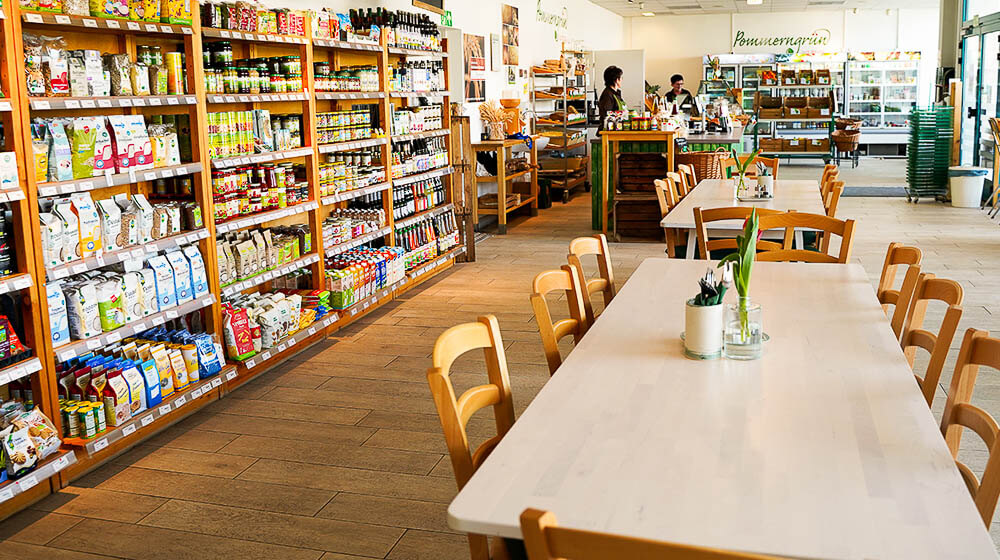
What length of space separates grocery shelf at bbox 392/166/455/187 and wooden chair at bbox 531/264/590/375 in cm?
370

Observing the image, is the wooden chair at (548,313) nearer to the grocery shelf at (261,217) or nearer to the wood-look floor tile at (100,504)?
the wood-look floor tile at (100,504)

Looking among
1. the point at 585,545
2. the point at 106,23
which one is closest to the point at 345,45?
the point at 106,23

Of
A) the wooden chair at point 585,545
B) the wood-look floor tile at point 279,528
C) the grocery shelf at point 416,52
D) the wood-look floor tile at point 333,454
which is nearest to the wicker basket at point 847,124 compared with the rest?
the grocery shelf at point 416,52

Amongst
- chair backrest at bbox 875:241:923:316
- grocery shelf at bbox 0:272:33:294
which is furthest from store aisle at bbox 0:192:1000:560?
grocery shelf at bbox 0:272:33:294

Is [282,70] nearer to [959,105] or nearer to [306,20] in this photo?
[306,20]

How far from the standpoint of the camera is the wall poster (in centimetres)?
980

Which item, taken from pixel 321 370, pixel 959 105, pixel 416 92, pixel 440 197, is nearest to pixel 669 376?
pixel 321 370

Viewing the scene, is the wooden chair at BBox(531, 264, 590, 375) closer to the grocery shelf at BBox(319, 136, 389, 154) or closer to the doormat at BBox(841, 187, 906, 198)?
the grocery shelf at BBox(319, 136, 389, 154)

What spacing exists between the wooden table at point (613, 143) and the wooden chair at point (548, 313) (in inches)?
231

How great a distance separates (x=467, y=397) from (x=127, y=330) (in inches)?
90.1

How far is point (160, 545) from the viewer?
3109 millimetres

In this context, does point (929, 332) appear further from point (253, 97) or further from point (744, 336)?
point (253, 97)

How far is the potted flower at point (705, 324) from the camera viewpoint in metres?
2.40

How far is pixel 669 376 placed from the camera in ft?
7.50
